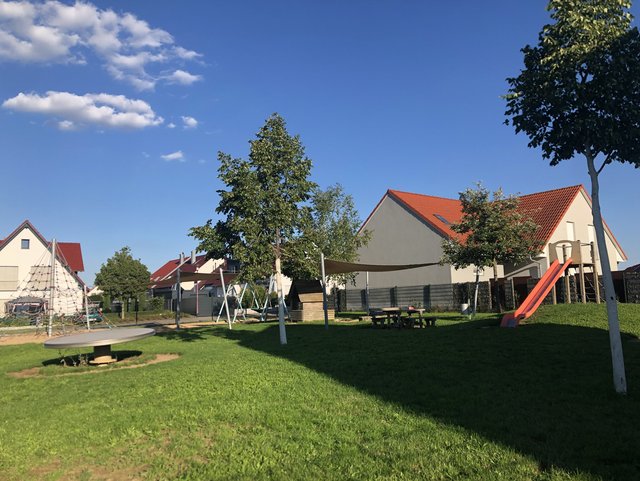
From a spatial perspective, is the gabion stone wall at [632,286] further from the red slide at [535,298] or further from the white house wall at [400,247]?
the white house wall at [400,247]

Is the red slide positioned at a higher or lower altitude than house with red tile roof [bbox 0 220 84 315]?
lower

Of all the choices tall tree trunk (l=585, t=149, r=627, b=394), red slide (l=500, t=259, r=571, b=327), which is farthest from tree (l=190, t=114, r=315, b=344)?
tall tree trunk (l=585, t=149, r=627, b=394)

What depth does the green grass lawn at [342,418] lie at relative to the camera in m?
3.83

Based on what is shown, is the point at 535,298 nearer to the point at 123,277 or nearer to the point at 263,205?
the point at 263,205

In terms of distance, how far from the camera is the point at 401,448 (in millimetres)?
4133

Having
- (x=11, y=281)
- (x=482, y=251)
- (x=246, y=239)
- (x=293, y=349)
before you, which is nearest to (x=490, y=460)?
(x=293, y=349)

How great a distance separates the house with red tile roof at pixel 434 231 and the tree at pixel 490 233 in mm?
6280

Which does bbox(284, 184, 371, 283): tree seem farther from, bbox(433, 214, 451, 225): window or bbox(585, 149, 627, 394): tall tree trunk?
bbox(585, 149, 627, 394): tall tree trunk

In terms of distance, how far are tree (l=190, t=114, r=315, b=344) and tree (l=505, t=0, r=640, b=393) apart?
7.67 metres

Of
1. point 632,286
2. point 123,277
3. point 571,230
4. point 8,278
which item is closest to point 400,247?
point 571,230

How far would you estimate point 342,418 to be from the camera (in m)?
5.14

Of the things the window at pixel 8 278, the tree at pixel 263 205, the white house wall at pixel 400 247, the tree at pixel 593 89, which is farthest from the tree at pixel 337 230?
the window at pixel 8 278

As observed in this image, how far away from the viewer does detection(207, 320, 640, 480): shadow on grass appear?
402 cm

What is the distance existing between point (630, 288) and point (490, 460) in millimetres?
20784
